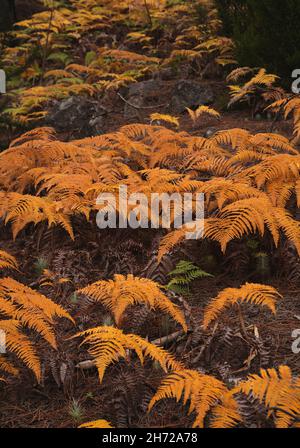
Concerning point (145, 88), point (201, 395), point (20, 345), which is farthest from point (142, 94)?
point (201, 395)

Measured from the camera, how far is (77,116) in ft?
22.3

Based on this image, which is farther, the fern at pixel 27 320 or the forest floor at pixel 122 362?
the fern at pixel 27 320

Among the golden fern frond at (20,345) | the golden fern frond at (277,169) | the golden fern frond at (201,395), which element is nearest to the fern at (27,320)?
the golden fern frond at (20,345)

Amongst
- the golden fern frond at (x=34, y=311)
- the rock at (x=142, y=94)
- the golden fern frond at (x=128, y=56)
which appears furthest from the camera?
the golden fern frond at (x=128, y=56)

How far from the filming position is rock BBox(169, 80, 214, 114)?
Result: 6.79 metres

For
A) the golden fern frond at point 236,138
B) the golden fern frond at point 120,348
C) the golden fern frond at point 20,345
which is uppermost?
the golden fern frond at point 236,138

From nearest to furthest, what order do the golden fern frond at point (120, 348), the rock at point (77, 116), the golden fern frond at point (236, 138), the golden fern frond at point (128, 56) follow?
the golden fern frond at point (120, 348) < the golden fern frond at point (236, 138) < the rock at point (77, 116) < the golden fern frond at point (128, 56)

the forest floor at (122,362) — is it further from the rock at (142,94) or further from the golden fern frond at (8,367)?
the rock at (142,94)

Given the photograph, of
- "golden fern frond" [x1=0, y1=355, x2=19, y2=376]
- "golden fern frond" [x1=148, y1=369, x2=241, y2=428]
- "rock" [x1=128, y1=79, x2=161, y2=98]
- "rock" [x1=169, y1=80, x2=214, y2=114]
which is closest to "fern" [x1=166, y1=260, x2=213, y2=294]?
"golden fern frond" [x1=148, y1=369, x2=241, y2=428]

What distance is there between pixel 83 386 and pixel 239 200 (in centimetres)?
Result: 166

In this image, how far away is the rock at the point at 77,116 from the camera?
666 centimetres

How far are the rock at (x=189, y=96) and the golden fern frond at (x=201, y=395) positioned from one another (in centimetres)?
498

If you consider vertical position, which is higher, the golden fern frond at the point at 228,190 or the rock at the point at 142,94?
the golden fern frond at the point at 228,190

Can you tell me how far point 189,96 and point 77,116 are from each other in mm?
1536
